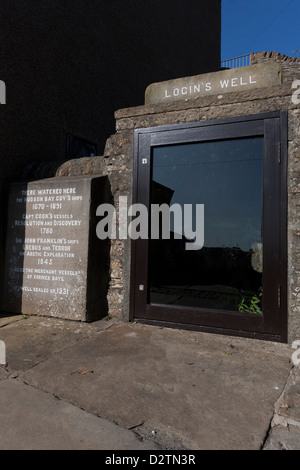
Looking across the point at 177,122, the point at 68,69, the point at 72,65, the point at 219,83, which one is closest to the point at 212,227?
the point at 177,122

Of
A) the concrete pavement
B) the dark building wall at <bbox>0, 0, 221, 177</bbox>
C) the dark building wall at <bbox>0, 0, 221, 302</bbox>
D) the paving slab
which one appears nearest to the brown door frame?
the concrete pavement

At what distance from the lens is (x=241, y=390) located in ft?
7.06

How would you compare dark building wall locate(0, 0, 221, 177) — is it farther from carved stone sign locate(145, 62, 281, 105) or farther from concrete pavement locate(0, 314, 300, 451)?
concrete pavement locate(0, 314, 300, 451)

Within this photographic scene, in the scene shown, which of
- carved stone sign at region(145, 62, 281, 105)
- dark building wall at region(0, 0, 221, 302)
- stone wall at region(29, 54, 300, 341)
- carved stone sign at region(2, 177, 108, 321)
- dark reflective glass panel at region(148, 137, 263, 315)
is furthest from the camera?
dark building wall at region(0, 0, 221, 302)

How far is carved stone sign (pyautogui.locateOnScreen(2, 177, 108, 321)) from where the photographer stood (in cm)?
382

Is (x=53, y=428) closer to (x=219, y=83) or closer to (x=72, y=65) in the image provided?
(x=219, y=83)

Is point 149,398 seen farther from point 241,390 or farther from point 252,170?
point 252,170

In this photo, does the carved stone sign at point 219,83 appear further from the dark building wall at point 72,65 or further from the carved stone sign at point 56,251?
the dark building wall at point 72,65

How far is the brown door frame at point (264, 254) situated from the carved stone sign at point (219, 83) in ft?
1.70

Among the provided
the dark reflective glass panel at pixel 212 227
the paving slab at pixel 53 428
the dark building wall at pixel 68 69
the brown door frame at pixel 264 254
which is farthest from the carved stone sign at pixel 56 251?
the paving slab at pixel 53 428

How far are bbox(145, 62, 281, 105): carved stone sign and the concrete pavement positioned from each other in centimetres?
279

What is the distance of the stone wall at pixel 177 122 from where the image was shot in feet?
10.2

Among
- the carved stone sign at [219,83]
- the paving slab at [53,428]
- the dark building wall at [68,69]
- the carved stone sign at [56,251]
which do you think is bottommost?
the paving slab at [53,428]
